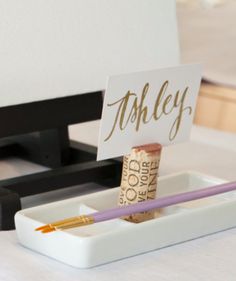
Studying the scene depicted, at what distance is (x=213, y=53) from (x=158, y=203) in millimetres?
1041

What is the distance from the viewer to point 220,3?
7.30 ft

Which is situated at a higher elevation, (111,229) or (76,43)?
(76,43)

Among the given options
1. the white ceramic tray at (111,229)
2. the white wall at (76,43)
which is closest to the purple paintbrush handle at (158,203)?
the white ceramic tray at (111,229)

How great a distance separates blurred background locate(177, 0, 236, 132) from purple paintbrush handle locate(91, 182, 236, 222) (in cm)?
68

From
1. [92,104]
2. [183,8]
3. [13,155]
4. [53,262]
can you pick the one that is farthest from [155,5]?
[183,8]

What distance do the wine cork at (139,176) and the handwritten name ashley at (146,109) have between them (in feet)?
0.07

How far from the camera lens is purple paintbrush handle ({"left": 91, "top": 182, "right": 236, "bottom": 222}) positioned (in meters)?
0.69

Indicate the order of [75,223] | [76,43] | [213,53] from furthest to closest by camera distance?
[213,53]
[76,43]
[75,223]

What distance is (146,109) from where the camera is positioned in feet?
2.44

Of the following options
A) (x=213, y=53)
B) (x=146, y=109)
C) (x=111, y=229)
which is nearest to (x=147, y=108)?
(x=146, y=109)

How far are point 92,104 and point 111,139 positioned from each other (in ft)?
0.71

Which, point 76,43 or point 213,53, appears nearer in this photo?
point 76,43

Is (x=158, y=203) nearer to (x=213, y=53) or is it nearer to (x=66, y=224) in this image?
(x=66, y=224)

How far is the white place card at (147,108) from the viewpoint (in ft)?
2.34
